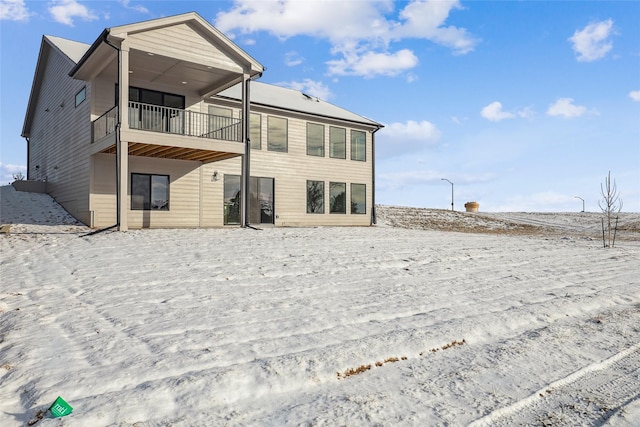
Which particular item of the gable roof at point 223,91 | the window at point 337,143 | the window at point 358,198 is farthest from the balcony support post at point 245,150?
the window at point 358,198

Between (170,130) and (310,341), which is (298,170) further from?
(310,341)

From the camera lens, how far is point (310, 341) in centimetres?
458

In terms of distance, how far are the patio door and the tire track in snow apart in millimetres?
14803

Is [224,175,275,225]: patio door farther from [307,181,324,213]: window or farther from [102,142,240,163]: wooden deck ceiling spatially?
[307,181,324,213]: window

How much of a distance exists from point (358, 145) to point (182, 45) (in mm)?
10152

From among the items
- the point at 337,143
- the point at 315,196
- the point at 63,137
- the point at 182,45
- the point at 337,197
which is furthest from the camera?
the point at 337,143

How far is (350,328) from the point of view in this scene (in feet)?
16.6

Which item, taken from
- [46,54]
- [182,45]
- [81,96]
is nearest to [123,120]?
[182,45]

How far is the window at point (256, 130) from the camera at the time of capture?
61.5ft

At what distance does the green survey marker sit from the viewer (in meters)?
3.05

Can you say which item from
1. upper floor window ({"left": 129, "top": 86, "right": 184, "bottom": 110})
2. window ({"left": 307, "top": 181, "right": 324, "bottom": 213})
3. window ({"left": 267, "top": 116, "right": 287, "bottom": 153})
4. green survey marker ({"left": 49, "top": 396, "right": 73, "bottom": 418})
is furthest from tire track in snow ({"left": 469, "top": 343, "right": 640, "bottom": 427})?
window ({"left": 307, "top": 181, "right": 324, "bottom": 213})

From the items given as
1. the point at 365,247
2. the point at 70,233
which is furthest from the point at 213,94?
the point at 365,247

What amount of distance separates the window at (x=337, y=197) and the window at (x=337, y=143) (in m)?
1.34

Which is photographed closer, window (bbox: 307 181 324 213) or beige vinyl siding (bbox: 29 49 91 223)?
beige vinyl siding (bbox: 29 49 91 223)
